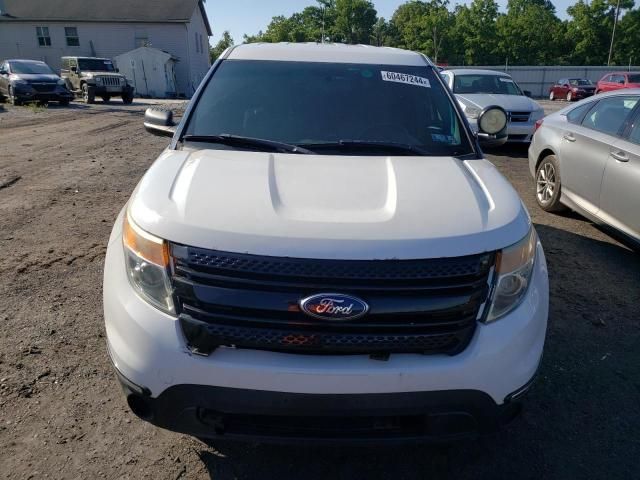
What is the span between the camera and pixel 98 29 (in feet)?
119

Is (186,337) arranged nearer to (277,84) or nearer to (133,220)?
(133,220)

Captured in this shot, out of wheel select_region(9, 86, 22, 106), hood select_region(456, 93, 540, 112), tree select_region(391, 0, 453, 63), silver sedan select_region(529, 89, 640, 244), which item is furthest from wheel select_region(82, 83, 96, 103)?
tree select_region(391, 0, 453, 63)

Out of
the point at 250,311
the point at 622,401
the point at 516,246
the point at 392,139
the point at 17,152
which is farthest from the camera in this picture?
the point at 17,152

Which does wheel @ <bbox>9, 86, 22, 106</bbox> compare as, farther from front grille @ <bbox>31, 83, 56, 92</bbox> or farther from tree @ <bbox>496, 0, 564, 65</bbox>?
tree @ <bbox>496, 0, 564, 65</bbox>

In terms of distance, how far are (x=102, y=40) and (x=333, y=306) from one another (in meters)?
41.2

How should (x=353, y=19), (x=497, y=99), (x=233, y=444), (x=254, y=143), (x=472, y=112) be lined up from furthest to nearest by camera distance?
(x=353, y=19)
(x=497, y=99)
(x=472, y=112)
(x=254, y=143)
(x=233, y=444)

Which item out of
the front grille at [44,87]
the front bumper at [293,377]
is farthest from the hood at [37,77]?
the front bumper at [293,377]

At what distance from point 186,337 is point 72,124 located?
48.0 ft

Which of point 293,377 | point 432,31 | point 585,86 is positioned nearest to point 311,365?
point 293,377

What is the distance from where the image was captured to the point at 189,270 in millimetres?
1835

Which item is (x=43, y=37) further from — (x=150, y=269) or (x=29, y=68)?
(x=150, y=269)

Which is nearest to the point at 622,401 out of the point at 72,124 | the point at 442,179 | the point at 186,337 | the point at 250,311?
the point at 442,179

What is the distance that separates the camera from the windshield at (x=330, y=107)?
2936mm

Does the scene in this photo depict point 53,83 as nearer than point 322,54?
No
